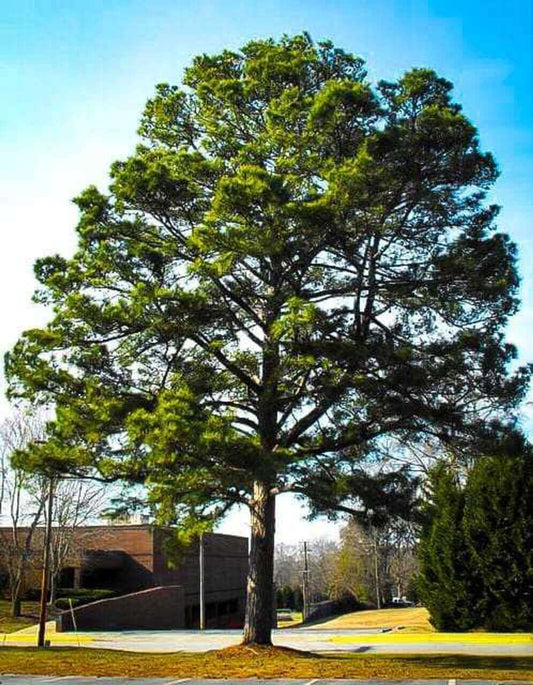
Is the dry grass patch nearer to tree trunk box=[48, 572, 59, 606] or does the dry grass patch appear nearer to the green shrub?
the green shrub

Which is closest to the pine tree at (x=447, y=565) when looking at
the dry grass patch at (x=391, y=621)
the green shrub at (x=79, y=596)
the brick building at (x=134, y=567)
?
the dry grass patch at (x=391, y=621)

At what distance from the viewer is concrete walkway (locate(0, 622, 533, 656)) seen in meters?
21.4

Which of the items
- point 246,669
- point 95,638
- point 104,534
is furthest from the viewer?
point 104,534

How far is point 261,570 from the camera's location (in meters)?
17.5

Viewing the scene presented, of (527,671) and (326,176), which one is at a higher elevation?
(326,176)

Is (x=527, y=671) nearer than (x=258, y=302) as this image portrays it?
Yes

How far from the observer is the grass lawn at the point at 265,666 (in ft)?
48.0

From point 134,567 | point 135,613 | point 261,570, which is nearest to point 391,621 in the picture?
point 135,613

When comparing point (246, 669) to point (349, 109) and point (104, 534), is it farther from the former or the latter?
point (104, 534)

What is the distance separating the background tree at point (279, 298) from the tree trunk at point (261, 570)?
4cm

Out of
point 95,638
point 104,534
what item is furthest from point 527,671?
point 104,534

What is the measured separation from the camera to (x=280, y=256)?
1741 centimetres

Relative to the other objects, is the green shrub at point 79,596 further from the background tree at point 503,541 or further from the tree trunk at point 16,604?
the background tree at point 503,541

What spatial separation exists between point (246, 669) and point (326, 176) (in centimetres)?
996
